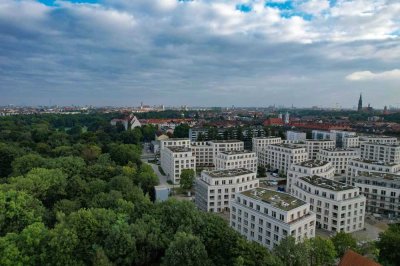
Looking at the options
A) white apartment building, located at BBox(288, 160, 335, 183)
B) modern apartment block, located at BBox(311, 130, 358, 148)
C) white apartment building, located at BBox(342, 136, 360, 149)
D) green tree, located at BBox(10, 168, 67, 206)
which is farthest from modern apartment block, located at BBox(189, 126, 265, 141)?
green tree, located at BBox(10, 168, 67, 206)

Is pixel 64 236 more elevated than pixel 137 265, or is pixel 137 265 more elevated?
pixel 64 236

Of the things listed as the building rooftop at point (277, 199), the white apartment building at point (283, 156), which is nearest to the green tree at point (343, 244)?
the building rooftop at point (277, 199)

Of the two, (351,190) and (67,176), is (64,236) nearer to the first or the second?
(67,176)

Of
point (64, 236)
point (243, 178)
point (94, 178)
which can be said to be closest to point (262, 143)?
point (243, 178)

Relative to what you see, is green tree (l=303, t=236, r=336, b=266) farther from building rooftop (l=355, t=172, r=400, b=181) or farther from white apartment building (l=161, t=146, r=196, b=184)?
white apartment building (l=161, t=146, r=196, b=184)

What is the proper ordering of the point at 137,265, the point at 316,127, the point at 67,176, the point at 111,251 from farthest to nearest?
the point at 316,127
the point at 67,176
the point at 137,265
the point at 111,251

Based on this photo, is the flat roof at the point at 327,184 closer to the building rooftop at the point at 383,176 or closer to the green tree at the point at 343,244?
the building rooftop at the point at 383,176
